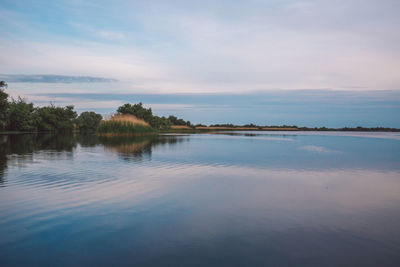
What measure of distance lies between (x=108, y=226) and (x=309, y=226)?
125 inches

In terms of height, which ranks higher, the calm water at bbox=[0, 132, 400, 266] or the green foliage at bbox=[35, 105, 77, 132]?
the green foliage at bbox=[35, 105, 77, 132]

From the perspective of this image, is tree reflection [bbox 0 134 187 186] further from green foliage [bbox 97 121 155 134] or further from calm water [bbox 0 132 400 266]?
green foliage [bbox 97 121 155 134]

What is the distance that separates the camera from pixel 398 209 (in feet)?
19.7

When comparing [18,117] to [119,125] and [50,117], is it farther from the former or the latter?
[119,125]

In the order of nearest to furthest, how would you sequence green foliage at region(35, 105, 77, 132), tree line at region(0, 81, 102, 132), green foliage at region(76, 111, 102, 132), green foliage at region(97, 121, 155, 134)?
1. green foliage at region(97, 121, 155, 134)
2. tree line at region(0, 81, 102, 132)
3. green foliage at region(35, 105, 77, 132)
4. green foliage at region(76, 111, 102, 132)

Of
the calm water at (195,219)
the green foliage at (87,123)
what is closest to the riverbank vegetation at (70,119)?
the green foliage at (87,123)

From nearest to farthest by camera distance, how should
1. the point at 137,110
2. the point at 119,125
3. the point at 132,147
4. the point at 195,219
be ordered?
the point at 195,219
the point at 132,147
the point at 119,125
the point at 137,110

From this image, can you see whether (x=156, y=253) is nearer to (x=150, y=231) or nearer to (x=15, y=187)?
(x=150, y=231)

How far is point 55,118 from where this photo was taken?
186ft

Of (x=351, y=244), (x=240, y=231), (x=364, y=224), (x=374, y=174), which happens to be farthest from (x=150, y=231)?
(x=374, y=174)

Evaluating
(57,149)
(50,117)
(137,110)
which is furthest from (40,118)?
(57,149)

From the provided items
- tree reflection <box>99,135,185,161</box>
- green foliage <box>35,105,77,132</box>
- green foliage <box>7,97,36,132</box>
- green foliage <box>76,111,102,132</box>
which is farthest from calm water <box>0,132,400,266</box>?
green foliage <box>76,111,102,132</box>

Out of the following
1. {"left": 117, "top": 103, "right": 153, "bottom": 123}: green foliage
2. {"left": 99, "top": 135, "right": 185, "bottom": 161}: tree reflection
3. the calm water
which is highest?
{"left": 117, "top": 103, "right": 153, "bottom": 123}: green foliage

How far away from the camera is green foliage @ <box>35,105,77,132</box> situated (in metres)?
55.0
